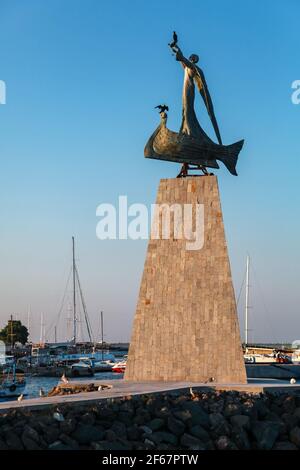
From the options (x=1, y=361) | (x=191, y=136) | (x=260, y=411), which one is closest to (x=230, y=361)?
(x=260, y=411)

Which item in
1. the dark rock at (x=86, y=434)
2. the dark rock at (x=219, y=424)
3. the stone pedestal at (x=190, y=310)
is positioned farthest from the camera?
the stone pedestal at (x=190, y=310)

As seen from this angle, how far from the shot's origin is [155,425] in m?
14.8

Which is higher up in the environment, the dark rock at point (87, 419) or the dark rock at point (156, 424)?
the dark rock at point (87, 419)

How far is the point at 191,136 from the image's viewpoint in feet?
80.8

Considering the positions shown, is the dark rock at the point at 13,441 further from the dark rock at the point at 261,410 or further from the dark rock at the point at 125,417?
the dark rock at the point at 261,410

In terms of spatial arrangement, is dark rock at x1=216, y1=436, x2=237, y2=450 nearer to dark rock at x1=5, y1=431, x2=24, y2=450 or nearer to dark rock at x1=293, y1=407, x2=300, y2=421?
dark rock at x1=293, y1=407, x2=300, y2=421

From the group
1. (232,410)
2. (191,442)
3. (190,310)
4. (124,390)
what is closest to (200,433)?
(191,442)

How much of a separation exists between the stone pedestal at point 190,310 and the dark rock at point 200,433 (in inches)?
307

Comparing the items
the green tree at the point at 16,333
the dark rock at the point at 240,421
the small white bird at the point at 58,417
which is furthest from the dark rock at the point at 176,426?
the green tree at the point at 16,333

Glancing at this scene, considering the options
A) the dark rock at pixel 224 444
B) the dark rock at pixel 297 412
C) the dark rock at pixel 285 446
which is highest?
the dark rock at pixel 297 412

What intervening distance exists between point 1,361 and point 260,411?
44.8 meters

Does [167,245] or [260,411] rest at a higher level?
[167,245]

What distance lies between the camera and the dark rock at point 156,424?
1476cm
